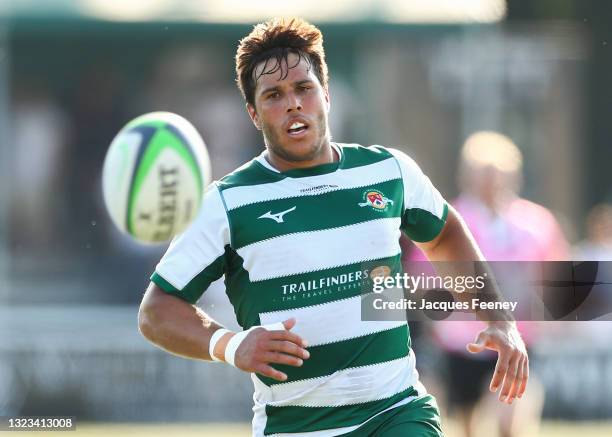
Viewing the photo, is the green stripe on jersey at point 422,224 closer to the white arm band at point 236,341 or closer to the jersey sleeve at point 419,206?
the jersey sleeve at point 419,206

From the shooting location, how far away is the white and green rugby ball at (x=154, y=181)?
4414 millimetres

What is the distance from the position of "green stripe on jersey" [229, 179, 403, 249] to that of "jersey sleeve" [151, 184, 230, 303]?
0.19 ft

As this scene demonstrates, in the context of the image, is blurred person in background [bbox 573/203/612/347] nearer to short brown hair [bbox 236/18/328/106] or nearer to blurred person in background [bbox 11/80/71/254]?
short brown hair [bbox 236/18/328/106]

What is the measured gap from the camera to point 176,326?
4.50 m

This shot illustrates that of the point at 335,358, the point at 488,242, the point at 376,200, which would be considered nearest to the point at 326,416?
the point at 335,358

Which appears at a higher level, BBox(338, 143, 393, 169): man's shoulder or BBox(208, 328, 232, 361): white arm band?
BBox(338, 143, 393, 169): man's shoulder

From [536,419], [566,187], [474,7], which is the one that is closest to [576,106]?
[566,187]

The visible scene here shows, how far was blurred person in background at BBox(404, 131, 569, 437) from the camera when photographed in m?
8.14

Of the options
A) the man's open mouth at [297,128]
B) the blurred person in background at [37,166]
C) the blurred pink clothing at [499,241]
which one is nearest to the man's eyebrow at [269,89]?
the man's open mouth at [297,128]

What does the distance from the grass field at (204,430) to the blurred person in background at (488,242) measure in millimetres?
2193

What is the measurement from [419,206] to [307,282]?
679 millimetres

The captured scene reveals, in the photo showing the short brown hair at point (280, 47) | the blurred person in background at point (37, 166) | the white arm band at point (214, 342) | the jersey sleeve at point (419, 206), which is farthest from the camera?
the blurred person in background at point (37, 166)

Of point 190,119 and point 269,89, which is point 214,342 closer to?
point 269,89

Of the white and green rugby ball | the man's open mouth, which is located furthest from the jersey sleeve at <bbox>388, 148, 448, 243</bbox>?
the white and green rugby ball
